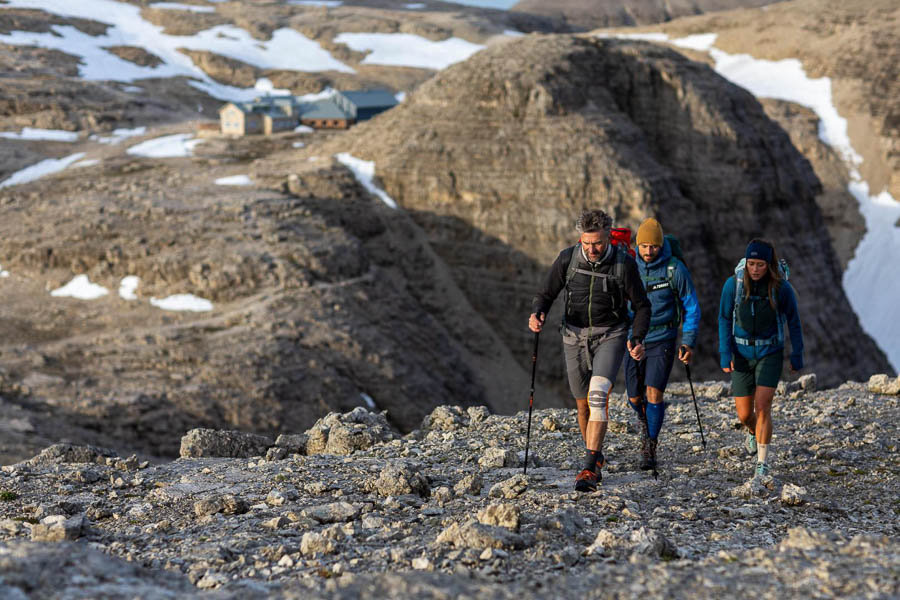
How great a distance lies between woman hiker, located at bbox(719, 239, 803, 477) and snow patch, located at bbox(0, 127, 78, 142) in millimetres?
66399

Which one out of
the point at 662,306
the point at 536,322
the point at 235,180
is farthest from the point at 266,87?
the point at 536,322

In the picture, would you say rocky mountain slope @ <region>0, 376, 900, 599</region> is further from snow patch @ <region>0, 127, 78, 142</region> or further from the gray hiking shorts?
snow patch @ <region>0, 127, 78, 142</region>

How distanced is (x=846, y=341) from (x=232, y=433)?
47538 millimetres

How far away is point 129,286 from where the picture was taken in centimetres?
3988

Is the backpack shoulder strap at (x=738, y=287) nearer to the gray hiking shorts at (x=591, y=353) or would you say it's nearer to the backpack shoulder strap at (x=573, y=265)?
the gray hiking shorts at (x=591, y=353)

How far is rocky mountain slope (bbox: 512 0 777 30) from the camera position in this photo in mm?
176250

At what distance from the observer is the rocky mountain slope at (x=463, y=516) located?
6309 millimetres

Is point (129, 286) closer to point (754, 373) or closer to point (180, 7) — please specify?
point (754, 373)

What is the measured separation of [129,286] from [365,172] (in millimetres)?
16899

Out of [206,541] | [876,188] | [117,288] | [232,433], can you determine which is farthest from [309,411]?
[876,188]

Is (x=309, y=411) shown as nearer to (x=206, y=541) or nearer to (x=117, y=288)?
(x=117, y=288)

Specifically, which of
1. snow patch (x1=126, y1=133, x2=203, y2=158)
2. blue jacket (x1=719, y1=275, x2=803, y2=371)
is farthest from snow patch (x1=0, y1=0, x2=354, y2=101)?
blue jacket (x1=719, y1=275, x2=803, y2=371)

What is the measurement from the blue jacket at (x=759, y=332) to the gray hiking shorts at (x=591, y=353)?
1.45 meters

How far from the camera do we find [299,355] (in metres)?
36.4
